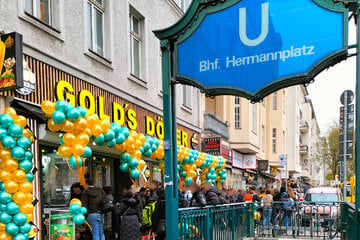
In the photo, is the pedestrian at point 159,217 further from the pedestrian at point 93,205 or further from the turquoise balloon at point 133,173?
the pedestrian at point 93,205

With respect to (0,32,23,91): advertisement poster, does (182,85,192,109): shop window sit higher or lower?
higher

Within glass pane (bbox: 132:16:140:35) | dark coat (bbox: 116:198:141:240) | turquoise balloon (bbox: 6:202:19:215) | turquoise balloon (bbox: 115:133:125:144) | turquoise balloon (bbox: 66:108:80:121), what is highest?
glass pane (bbox: 132:16:140:35)

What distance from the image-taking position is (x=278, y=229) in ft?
31.0

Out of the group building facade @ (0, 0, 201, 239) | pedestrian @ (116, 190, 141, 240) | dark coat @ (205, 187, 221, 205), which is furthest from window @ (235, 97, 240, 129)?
pedestrian @ (116, 190, 141, 240)

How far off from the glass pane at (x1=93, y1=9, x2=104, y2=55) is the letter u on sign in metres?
6.76

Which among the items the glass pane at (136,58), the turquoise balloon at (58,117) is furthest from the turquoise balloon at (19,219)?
the glass pane at (136,58)

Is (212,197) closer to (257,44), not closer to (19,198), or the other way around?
(19,198)

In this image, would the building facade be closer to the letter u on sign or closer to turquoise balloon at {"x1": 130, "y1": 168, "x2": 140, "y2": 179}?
turquoise balloon at {"x1": 130, "y1": 168, "x2": 140, "y2": 179}

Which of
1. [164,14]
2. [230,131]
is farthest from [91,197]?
[230,131]

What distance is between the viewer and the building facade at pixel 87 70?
271 inches

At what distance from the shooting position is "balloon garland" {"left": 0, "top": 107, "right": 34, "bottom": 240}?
17.5 ft

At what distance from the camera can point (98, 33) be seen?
10.1m

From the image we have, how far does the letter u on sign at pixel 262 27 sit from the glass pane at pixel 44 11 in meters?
5.45

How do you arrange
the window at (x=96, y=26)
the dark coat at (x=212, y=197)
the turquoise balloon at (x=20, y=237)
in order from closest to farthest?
the turquoise balloon at (x=20, y=237)
the dark coat at (x=212, y=197)
the window at (x=96, y=26)
